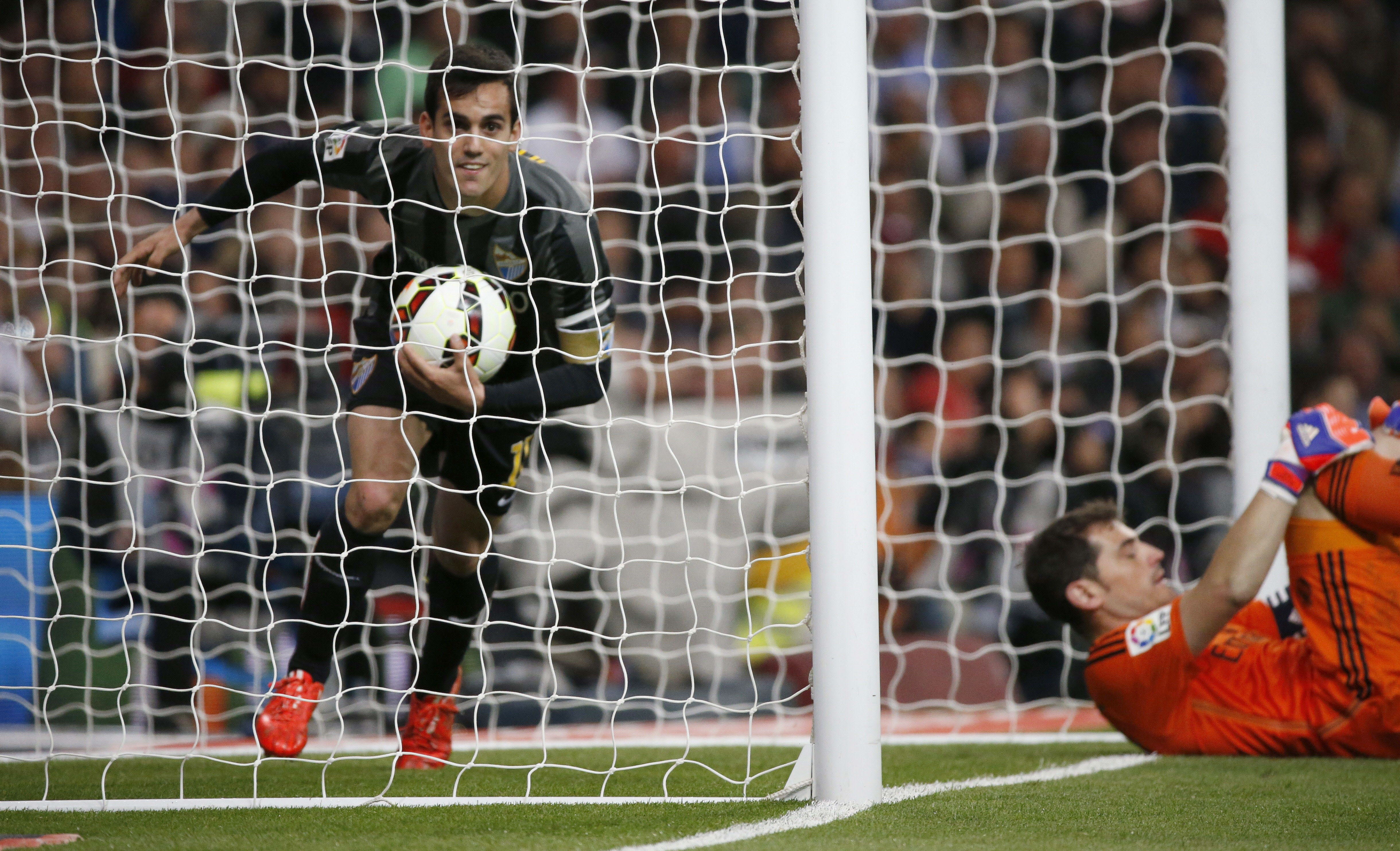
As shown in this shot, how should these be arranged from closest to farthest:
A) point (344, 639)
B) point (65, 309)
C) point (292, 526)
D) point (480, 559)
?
1. point (480, 559)
2. point (344, 639)
3. point (292, 526)
4. point (65, 309)

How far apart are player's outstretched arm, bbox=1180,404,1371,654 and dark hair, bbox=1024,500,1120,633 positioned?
0.37 meters

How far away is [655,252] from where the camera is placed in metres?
5.07

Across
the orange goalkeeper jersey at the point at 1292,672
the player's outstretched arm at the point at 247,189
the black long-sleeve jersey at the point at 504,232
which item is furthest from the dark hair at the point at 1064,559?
the player's outstretched arm at the point at 247,189

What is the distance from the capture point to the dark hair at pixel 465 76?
114 inches

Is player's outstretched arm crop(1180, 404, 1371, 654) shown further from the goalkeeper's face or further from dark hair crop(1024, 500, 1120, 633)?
the goalkeeper's face

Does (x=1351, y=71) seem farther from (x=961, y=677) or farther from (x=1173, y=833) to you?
(x=1173, y=833)

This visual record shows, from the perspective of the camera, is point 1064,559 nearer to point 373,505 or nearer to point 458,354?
point 458,354

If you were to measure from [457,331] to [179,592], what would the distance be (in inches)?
56.8

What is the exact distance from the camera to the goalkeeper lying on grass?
2.58m

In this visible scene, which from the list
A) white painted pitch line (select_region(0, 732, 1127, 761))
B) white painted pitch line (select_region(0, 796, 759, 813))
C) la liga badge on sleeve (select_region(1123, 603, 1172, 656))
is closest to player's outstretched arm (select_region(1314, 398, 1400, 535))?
A: la liga badge on sleeve (select_region(1123, 603, 1172, 656))

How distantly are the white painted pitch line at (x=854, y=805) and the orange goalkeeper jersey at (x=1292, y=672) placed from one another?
0.12 meters

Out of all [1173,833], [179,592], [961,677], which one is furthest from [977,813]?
[179,592]

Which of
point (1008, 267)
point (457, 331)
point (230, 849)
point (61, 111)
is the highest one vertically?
point (61, 111)

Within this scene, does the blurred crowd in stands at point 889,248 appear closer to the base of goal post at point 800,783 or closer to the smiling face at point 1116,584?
the smiling face at point 1116,584
